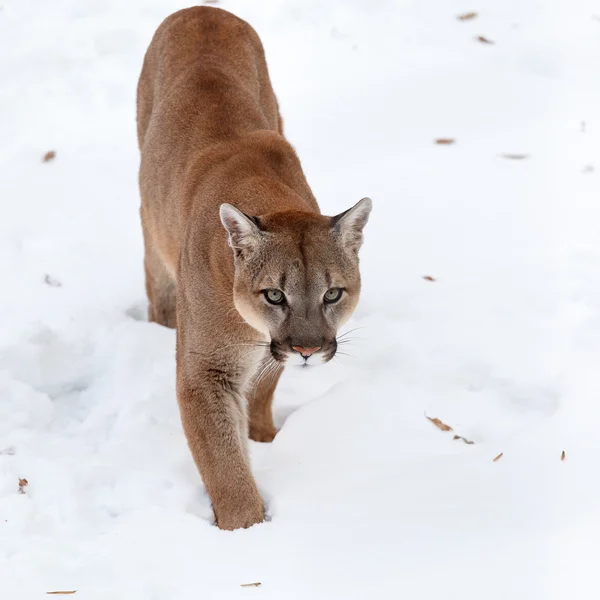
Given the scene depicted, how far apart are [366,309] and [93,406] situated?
1.39 metres

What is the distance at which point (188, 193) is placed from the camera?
4188 mm

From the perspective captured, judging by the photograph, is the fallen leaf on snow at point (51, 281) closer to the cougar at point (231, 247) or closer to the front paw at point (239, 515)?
the cougar at point (231, 247)

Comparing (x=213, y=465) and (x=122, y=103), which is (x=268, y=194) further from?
(x=122, y=103)

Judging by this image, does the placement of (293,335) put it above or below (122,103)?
above

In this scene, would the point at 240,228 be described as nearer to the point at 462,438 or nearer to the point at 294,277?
the point at 294,277

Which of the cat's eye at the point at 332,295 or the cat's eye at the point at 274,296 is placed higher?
the cat's eye at the point at 274,296

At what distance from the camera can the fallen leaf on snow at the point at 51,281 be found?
16.9ft

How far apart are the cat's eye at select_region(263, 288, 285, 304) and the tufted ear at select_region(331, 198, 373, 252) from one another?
1.03ft

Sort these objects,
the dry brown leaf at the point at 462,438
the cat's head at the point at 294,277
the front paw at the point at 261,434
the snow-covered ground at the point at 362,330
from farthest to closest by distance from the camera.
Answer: the front paw at the point at 261,434, the dry brown leaf at the point at 462,438, the cat's head at the point at 294,277, the snow-covered ground at the point at 362,330

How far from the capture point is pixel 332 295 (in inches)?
139

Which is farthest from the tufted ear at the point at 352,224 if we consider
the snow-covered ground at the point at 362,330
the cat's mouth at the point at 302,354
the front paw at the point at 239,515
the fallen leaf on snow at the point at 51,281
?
the fallen leaf on snow at the point at 51,281

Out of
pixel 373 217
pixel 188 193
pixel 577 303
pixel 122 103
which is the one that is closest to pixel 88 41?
pixel 122 103

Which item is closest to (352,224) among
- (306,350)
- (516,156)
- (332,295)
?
(332,295)

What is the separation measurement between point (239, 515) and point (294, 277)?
2.95 ft
